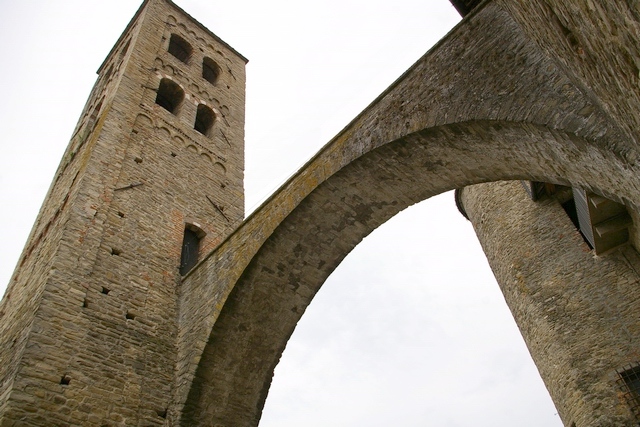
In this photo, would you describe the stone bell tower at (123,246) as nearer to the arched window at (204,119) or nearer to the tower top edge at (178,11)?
the arched window at (204,119)

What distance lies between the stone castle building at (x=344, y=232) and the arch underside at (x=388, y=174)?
0.02m

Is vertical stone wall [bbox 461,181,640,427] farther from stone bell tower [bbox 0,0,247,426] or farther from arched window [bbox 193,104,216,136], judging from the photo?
arched window [bbox 193,104,216,136]

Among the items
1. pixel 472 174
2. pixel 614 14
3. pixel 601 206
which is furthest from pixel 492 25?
pixel 601 206

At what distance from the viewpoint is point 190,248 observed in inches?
331

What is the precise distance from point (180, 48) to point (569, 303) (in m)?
12.2

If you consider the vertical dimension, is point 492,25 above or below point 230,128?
below

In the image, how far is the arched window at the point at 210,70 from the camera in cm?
1405

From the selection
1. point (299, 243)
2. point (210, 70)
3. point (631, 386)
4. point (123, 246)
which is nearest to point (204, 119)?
point (210, 70)

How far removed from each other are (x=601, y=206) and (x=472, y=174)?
92.0 inches

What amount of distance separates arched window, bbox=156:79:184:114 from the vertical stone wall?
7656mm

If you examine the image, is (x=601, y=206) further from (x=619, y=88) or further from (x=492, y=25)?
(x=619, y=88)

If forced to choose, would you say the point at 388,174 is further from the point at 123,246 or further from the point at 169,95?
the point at 169,95

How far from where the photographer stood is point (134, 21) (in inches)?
558

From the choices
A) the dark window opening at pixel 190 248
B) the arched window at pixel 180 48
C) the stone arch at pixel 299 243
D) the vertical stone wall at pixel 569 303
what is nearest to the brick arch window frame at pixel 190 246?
the dark window opening at pixel 190 248
